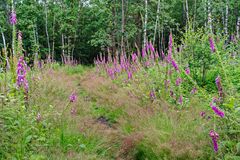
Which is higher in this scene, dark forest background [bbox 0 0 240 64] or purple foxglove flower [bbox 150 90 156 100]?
dark forest background [bbox 0 0 240 64]

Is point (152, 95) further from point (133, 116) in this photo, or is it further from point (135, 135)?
point (135, 135)

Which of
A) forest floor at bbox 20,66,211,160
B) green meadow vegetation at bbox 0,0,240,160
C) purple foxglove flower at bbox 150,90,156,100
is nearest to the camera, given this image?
A: green meadow vegetation at bbox 0,0,240,160

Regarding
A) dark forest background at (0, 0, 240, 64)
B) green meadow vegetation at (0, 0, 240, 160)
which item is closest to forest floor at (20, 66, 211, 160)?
green meadow vegetation at (0, 0, 240, 160)

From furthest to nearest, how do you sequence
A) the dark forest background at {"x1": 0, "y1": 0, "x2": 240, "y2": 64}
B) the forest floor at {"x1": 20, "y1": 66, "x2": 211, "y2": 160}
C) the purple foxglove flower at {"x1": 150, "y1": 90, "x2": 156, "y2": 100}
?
the dark forest background at {"x1": 0, "y1": 0, "x2": 240, "y2": 64}
the purple foxglove flower at {"x1": 150, "y1": 90, "x2": 156, "y2": 100}
the forest floor at {"x1": 20, "y1": 66, "x2": 211, "y2": 160}

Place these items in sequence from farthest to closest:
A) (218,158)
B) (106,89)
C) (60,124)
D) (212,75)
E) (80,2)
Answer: (80,2) < (106,89) < (212,75) < (60,124) < (218,158)

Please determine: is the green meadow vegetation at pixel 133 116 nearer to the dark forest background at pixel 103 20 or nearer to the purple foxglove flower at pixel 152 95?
the purple foxglove flower at pixel 152 95

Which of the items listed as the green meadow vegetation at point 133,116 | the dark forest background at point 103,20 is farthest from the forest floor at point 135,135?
the dark forest background at point 103,20

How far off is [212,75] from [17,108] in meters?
4.89

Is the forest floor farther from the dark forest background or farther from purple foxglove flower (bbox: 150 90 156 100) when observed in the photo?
the dark forest background


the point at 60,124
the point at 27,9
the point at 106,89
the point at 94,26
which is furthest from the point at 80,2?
the point at 60,124

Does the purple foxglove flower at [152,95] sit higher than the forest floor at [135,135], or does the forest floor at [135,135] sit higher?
the purple foxglove flower at [152,95]

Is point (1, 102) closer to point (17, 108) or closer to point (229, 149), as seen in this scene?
point (17, 108)

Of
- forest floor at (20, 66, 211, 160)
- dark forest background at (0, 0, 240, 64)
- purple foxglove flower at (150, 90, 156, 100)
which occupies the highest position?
dark forest background at (0, 0, 240, 64)

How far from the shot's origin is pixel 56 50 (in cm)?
3020
